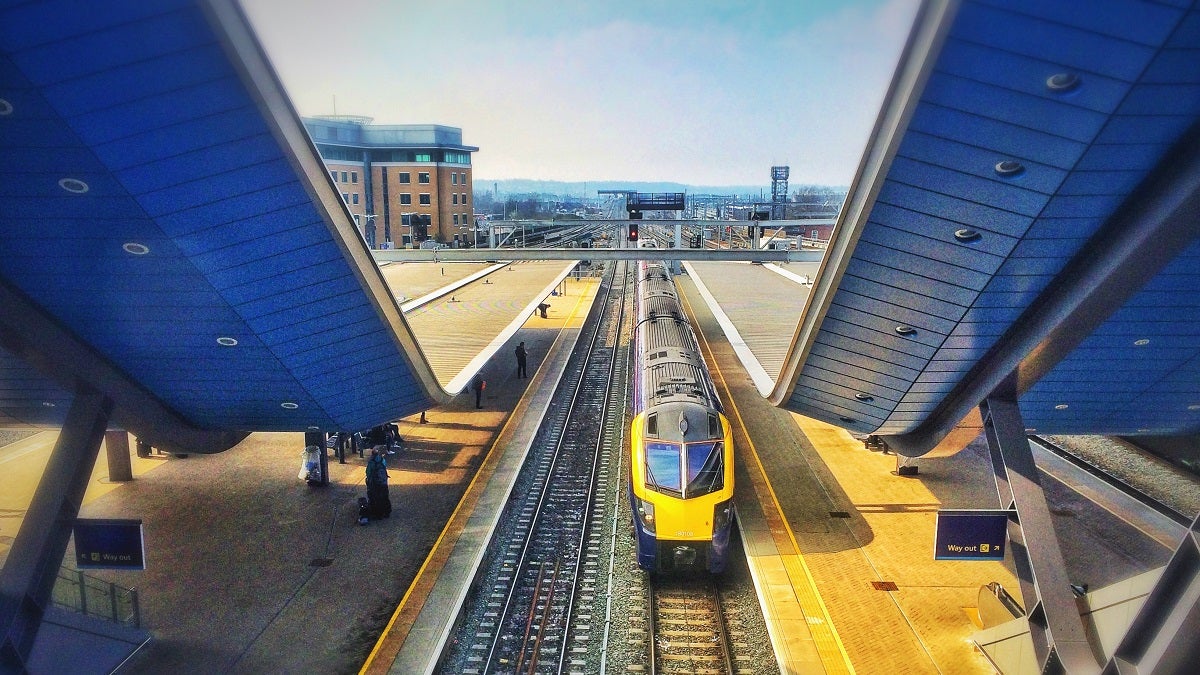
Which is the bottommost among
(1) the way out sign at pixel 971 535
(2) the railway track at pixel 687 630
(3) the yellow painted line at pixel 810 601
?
(2) the railway track at pixel 687 630

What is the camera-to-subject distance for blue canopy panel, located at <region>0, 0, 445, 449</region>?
16.2ft

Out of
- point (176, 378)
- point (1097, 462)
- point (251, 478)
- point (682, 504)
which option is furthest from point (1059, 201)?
point (251, 478)

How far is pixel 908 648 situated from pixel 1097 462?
423 inches

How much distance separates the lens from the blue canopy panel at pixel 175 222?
16.2 ft

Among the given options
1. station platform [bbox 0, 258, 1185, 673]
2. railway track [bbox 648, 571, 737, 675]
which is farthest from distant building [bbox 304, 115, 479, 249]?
railway track [bbox 648, 571, 737, 675]

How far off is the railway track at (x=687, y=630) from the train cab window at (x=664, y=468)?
1.66 meters

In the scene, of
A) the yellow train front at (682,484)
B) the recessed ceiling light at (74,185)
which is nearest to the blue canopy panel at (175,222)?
the recessed ceiling light at (74,185)

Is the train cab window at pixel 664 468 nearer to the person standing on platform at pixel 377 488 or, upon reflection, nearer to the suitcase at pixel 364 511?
the person standing on platform at pixel 377 488

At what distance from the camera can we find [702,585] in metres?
12.0

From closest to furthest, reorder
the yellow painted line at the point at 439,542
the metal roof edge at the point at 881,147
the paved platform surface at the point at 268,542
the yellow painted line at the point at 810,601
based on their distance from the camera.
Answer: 1. the metal roof edge at the point at 881,147
2. the yellow painted line at the point at 810,601
3. the yellow painted line at the point at 439,542
4. the paved platform surface at the point at 268,542

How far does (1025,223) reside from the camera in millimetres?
6383

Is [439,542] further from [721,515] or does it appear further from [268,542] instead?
[721,515]

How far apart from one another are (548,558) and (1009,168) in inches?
373

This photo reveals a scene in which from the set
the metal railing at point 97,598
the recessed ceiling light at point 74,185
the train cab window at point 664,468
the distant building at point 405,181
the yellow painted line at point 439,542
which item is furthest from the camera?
the distant building at point 405,181
